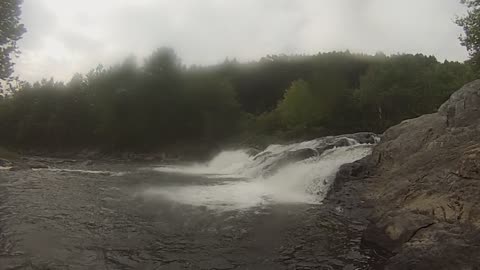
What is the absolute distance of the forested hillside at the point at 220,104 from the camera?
1724 inches

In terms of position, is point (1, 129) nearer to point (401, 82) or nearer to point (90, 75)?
point (90, 75)

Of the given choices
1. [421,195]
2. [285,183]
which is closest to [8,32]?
[285,183]

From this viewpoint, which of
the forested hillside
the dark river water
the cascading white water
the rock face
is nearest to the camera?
the rock face

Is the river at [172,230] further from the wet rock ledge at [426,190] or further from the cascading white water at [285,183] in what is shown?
the wet rock ledge at [426,190]

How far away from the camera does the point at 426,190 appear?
34.9 ft

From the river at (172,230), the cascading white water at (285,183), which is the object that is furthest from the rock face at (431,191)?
the cascading white water at (285,183)

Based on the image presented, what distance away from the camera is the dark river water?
343 inches

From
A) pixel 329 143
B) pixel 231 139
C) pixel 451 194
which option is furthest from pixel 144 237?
pixel 231 139

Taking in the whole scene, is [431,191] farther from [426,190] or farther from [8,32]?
[8,32]

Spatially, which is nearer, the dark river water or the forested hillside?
the dark river water

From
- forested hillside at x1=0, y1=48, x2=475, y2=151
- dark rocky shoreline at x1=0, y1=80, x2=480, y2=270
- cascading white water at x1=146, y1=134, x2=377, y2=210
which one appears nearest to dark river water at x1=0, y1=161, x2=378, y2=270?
dark rocky shoreline at x1=0, y1=80, x2=480, y2=270

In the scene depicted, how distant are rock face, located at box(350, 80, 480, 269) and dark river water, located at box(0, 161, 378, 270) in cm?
94

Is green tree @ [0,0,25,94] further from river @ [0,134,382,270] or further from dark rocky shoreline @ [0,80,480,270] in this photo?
dark rocky shoreline @ [0,80,480,270]

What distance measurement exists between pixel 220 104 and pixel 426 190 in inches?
1637
